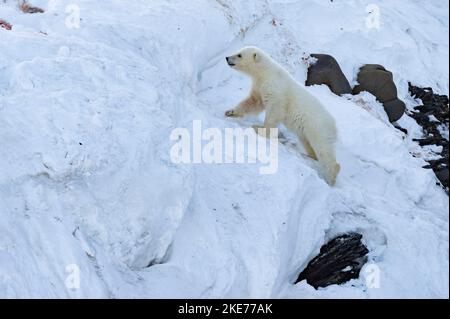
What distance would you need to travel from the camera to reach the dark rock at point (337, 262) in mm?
6133

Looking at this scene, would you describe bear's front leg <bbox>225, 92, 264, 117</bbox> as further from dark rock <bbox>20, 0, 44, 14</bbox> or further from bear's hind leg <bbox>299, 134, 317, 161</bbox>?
dark rock <bbox>20, 0, 44, 14</bbox>

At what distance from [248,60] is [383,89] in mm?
5420

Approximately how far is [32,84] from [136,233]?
2.06 m

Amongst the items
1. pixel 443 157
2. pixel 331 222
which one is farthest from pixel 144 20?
pixel 443 157

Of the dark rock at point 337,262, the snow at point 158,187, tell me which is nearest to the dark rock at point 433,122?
the snow at point 158,187

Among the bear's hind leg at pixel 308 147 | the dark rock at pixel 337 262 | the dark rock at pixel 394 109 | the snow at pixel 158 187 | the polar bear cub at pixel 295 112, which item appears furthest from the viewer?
the dark rock at pixel 394 109

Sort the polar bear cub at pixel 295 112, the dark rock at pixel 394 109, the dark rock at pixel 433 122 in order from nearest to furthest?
the polar bear cub at pixel 295 112
the dark rock at pixel 433 122
the dark rock at pixel 394 109

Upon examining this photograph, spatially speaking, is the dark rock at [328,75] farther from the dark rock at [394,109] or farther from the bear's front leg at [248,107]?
the bear's front leg at [248,107]

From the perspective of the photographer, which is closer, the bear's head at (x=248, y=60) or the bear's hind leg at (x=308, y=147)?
the bear's hind leg at (x=308, y=147)

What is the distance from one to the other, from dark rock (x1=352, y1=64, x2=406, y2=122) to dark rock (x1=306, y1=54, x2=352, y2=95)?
0.69 metres

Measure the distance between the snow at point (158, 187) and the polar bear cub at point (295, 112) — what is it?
0.89ft

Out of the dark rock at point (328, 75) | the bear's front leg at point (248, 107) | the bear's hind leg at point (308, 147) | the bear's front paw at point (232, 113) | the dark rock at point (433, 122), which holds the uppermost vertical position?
the bear's front leg at point (248, 107)

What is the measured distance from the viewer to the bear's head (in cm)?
834
